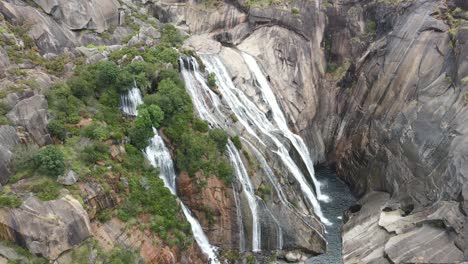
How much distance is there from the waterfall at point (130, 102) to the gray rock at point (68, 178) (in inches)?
299

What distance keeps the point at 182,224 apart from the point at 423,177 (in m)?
19.6

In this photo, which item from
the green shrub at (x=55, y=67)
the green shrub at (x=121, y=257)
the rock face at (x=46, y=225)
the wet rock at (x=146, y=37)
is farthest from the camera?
the wet rock at (x=146, y=37)

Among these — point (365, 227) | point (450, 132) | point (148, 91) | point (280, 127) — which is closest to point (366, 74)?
point (280, 127)

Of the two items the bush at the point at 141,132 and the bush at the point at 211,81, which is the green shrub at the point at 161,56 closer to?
the bush at the point at 211,81

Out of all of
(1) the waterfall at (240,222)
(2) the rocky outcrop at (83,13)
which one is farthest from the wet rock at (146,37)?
(1) the waterfall at (240,222)

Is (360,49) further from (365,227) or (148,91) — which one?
(148,91)

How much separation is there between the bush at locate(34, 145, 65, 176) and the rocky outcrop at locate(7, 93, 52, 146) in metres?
1.90

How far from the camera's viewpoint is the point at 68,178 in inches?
912

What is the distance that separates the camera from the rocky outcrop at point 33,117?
23938mm

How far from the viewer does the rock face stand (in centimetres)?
2012

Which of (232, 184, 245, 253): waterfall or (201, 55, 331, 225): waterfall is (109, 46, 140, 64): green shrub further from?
(232, 184, 245, 253): waterfall

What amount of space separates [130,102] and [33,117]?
7.55 metres

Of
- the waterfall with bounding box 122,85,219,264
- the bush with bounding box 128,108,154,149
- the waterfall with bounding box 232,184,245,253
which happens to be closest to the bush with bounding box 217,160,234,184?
the waterfall with bounding box 232,184,245,253

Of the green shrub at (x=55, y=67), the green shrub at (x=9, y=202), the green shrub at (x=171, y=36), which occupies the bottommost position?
the green shrub at (x=9, y=202)
